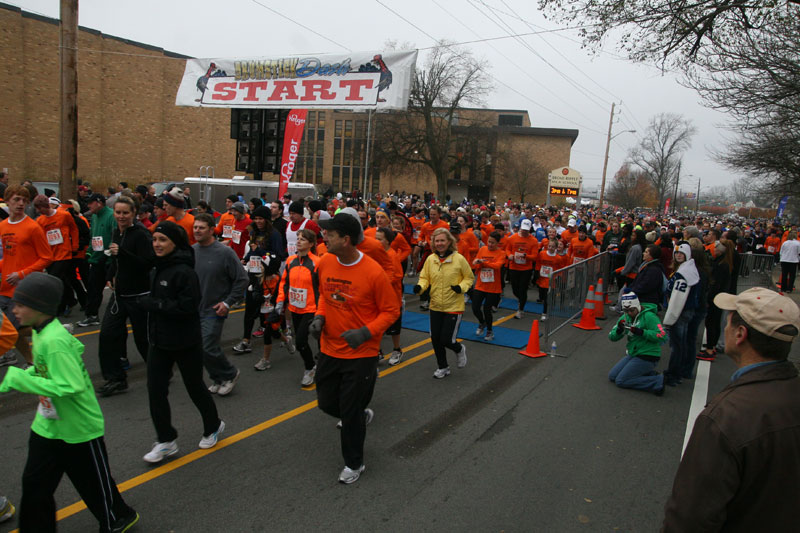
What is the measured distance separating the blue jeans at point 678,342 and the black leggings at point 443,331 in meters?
2.85

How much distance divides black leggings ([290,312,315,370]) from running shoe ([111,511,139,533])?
2.37 meters

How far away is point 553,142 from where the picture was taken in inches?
2714

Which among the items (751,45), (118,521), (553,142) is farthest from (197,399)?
(553,142)

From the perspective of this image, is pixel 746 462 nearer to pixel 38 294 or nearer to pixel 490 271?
pixel 38 294

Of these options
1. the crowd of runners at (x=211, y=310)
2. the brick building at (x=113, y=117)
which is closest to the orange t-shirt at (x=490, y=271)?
the crowd of runners at (x=211, y=310)

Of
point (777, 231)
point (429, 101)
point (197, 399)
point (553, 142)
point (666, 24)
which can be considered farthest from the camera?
point (553, 142)

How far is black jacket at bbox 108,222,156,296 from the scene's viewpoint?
5254mm

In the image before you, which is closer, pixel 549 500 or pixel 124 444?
pixel 549 500

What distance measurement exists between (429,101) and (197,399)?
4508cm

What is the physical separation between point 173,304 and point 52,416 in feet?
4.37

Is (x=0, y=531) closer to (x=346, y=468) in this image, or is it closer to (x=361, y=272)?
(x=346, y=468)

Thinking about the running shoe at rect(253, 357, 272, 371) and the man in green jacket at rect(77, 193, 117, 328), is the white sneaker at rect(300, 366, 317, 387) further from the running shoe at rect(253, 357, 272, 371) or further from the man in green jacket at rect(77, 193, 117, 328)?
the man in green jacket at rect(77, 193, 117, 328)

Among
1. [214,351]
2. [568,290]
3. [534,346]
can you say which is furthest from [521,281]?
[214,351]

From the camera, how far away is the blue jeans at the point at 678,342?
22.1 ft
